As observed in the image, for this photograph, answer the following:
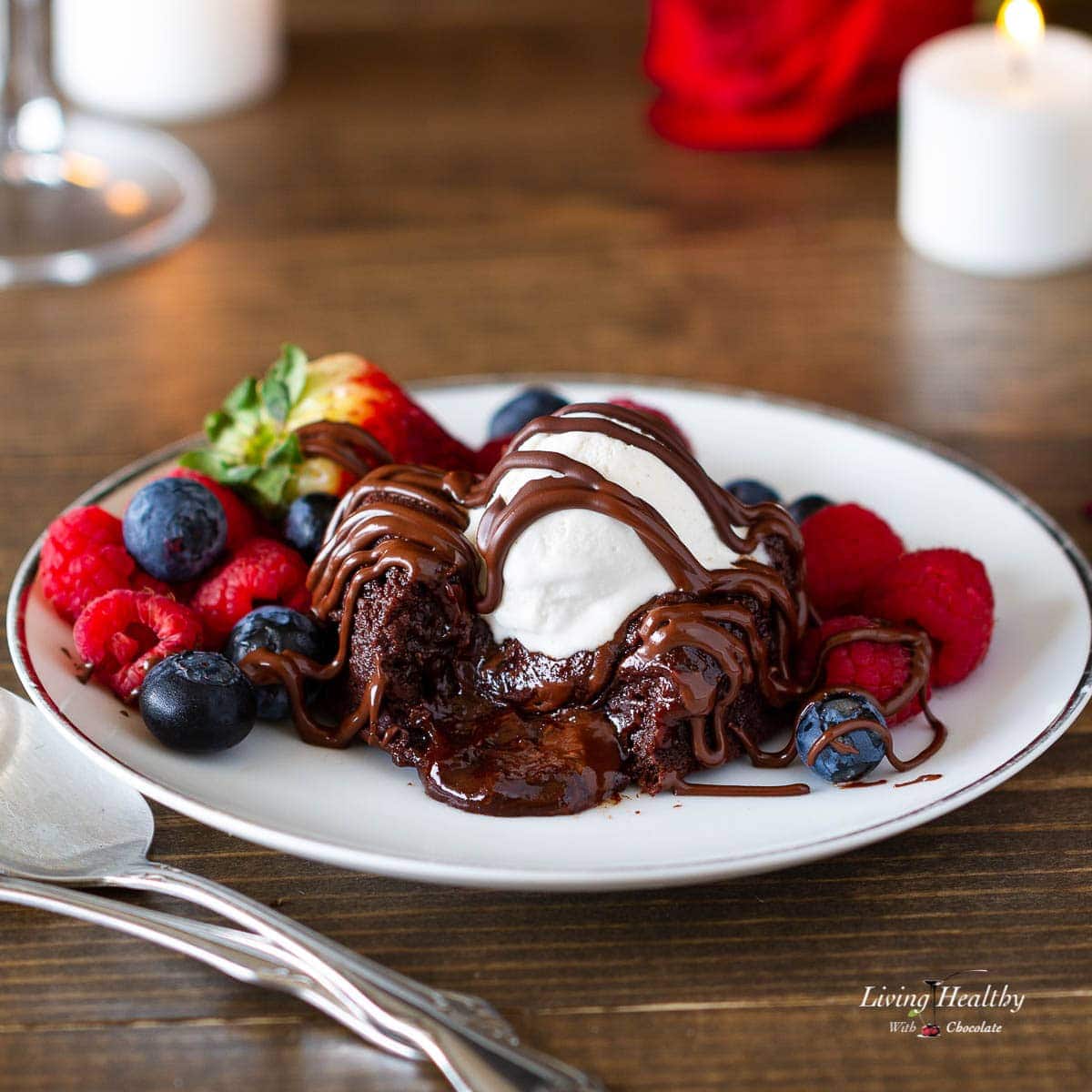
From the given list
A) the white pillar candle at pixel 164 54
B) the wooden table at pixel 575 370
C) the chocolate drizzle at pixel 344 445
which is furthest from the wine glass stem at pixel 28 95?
the chocolate drizzle at pixel 344 445

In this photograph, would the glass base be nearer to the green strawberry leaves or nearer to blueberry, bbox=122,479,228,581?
the green strawberry leaves

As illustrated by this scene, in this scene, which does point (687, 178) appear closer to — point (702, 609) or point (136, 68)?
point (136, 68)

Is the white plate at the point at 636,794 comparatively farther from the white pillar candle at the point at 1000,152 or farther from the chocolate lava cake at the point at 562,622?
the white pillar candle at the point at 1000,152

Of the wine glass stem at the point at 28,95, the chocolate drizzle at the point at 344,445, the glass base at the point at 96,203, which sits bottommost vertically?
the glass base at the point at 96,203

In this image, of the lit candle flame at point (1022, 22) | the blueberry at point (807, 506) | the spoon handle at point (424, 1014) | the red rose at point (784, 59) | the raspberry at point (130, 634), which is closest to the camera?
the spoon handle at point (424, 1014)

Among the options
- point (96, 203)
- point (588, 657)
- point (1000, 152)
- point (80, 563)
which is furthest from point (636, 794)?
point (96, 203)

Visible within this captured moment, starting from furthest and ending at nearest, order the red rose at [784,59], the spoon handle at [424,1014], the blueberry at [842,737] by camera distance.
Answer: the red rose at [784,59] < the blueberry at [842,737] < the spoon handle at [424,1014]

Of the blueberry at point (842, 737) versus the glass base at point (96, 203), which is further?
the glass base at point (96, 203)

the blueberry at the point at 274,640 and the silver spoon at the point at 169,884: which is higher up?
the blueberry at the point at 274,640

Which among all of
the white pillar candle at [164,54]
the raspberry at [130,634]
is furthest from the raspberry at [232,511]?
the white pillar candle at [164,54]
